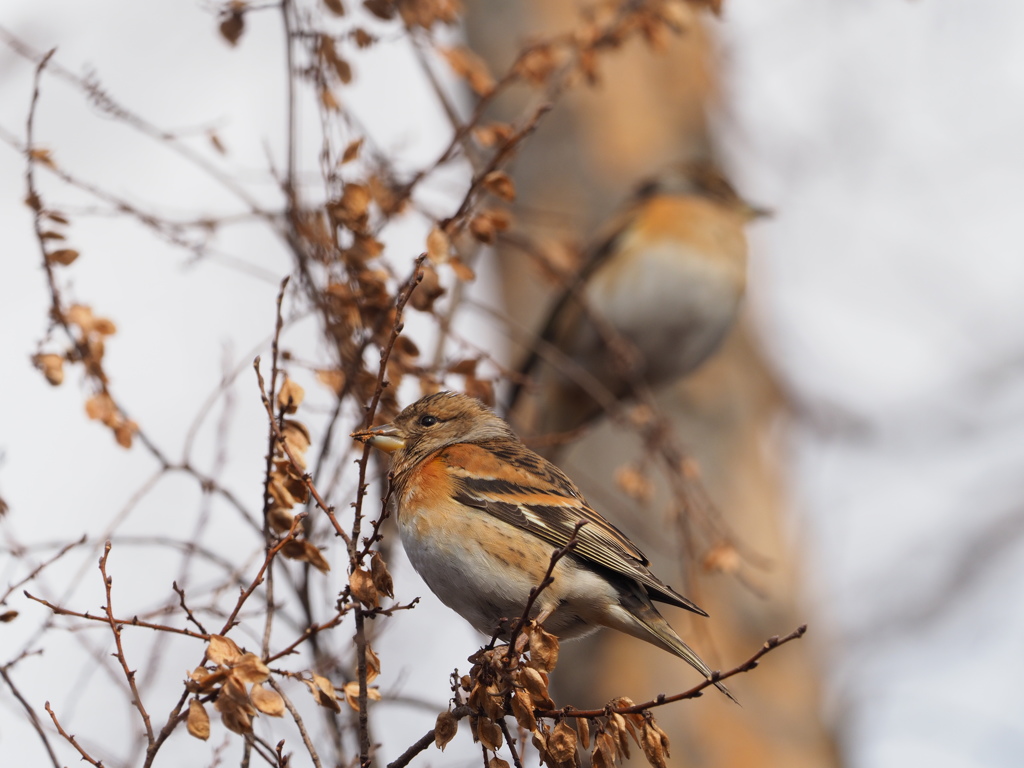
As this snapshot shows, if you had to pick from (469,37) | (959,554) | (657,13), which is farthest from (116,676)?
(959,554)

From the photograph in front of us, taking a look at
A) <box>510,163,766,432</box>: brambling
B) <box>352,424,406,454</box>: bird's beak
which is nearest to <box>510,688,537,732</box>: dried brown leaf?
<box>352,424,406,454</box>: bird's beak

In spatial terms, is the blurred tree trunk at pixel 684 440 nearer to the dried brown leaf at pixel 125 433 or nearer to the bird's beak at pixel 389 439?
the bird's beak at pixel 389 439

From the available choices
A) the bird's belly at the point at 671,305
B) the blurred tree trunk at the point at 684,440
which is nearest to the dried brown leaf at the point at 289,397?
the blurred tree trunk at the point at 684,440

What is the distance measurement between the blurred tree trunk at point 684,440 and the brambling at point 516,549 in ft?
6.42

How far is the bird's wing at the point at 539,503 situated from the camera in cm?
310

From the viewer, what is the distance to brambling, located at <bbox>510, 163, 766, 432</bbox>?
20.3 feet

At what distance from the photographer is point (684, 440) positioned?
6.49 m

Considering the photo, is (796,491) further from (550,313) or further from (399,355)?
(399,355)

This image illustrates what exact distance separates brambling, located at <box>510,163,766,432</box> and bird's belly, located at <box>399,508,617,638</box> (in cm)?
284

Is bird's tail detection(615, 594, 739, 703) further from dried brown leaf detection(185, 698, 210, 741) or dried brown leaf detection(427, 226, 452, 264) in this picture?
dried brown leaf detection(185, 698, 210, 741)

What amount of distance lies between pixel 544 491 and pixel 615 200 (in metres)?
4.03

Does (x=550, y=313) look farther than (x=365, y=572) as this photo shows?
Yes

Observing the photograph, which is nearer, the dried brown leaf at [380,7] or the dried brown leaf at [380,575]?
the dried brown leaf at [380,575]

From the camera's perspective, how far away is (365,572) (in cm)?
225
